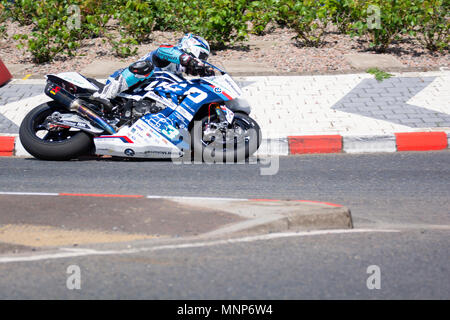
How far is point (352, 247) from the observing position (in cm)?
477

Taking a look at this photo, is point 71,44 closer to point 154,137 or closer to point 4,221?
point 154,137

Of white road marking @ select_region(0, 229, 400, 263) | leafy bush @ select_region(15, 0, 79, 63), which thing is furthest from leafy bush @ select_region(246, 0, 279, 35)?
white road marking @ select_region(0, 229, 400, 263)

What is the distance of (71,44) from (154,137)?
510 cm

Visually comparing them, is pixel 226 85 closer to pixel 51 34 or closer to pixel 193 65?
pixel 193 65

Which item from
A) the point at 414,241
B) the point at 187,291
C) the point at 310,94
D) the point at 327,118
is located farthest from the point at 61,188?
the point at 310,94

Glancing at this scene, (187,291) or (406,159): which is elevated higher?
(187,291)

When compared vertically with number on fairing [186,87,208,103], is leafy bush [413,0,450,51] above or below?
below

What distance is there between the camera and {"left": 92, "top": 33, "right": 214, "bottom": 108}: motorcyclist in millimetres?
7137

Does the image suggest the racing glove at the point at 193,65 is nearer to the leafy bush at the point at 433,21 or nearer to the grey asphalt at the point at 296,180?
the grey asphalt at the point at 296,180

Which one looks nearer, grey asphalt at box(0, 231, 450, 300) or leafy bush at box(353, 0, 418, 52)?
grey asphalt at box(0, 231, 450, 300)

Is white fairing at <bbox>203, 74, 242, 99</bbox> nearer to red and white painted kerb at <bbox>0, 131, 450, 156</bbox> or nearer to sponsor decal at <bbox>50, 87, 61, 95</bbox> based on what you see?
red and white painted kerb at <bbox>0, 131, 450, 156</bbox>

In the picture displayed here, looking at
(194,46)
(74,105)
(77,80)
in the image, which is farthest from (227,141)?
(77,80)

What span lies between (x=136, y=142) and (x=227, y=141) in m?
1.11

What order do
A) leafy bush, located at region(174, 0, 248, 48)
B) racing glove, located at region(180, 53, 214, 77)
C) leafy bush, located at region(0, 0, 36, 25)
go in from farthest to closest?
leafy bush, located at region(0, 0, 36, 25), leafy bush, located at region(174, 0, 248, 48), racing glove, located at region(180, 53, 214, 77)
